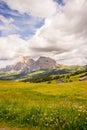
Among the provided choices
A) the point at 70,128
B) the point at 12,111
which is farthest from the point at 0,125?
the point at 70,128

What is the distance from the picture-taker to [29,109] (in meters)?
16.2

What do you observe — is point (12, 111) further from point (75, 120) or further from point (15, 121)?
point (75, 120)

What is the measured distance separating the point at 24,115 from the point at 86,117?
4.39 m

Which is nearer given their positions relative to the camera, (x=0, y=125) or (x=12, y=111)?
(x=0, y=125)

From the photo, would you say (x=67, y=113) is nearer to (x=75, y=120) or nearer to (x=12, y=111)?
(x=75, y=120)

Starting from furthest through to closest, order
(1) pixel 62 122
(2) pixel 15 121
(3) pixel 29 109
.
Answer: (3) pixel 29 109, (2) pixel 15 121, (1) pixel 62 122

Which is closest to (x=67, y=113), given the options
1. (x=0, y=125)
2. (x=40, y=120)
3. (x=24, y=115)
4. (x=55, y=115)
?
(x=55, y=115)

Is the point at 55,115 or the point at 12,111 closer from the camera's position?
the point at 55,115

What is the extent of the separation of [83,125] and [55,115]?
257 centimetres

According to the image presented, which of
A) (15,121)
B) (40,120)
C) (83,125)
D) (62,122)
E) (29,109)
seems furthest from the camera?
(29,109)

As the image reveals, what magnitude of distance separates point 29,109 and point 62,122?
12.3 ft

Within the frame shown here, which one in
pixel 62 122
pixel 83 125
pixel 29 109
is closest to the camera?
pixel 83 125

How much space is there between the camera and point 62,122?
13.1 metres

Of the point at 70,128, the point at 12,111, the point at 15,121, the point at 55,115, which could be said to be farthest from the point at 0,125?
the point at 70,128
